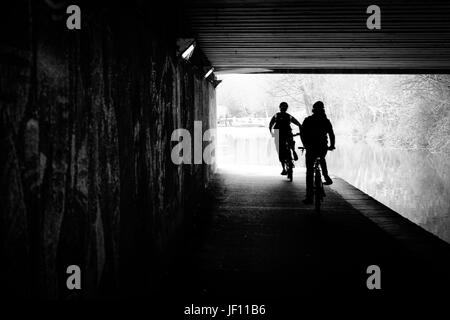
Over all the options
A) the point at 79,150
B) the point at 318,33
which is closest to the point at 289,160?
the point at 318,33

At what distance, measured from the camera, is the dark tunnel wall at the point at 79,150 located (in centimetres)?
223

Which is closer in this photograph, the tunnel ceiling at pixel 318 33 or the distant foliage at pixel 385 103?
the tunnel ceiling at pixel 318 33

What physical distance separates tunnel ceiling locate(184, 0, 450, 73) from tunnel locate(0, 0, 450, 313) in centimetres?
5

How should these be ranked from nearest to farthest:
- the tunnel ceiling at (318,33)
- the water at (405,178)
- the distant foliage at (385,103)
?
1. the tunnel ceiling at (318,33)
2. the water at (405,178)
3. the distant foliage at (385,103)

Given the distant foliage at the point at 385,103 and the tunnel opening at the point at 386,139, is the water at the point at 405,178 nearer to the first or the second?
the tunnel opening at the point at 386,139

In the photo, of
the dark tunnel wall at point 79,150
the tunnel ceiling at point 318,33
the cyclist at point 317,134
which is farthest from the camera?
the cyclist at point 317,134

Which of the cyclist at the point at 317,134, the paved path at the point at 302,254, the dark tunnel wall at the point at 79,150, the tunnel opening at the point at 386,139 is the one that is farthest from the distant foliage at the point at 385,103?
the dark tunnel wall at the point at 79,150

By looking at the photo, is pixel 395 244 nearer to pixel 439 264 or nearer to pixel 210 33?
pixel 439 264

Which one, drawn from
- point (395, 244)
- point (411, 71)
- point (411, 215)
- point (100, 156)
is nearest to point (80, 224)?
point (100, 156)

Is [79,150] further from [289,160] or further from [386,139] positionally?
[386,139]

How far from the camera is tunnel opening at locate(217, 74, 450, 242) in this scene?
15.0 meters

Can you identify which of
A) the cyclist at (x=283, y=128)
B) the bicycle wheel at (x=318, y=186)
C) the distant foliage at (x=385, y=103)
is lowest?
the bicycle wheel at (x=318, y=186)

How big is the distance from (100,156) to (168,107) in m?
2.90

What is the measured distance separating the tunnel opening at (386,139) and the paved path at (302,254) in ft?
9.53
